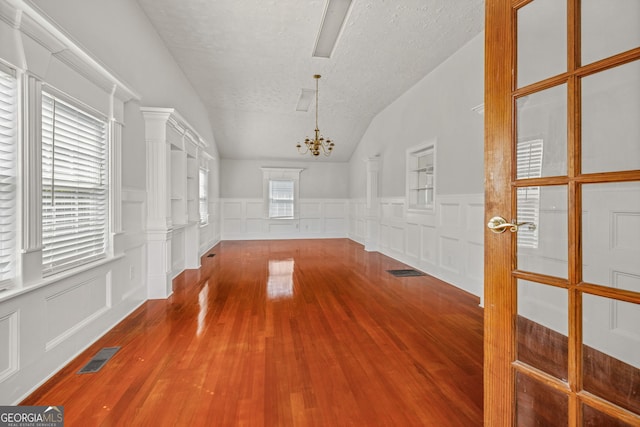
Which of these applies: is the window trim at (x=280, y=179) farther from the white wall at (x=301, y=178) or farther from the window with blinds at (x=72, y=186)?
the window with blinds at (x=72, y=186)

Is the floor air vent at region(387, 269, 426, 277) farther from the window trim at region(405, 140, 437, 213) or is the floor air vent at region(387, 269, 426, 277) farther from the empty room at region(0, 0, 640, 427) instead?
the window trim at region(405, 140, 437, 213)

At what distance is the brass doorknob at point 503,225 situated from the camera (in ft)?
3.52

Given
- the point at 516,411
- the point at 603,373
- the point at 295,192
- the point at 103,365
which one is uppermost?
the point at 295,192

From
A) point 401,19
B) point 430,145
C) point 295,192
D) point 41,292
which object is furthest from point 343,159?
point 41,292

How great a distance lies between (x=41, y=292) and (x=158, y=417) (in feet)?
3.61

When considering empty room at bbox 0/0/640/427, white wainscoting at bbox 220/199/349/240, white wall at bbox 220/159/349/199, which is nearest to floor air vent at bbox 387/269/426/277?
empty room at bbox 0/0/640/427

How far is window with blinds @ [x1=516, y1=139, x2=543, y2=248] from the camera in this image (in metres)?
1.06

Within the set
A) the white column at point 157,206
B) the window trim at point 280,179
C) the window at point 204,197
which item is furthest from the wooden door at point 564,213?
the window trim at point 280,179

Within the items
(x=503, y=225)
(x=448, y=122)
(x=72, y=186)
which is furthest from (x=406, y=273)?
(x=72, y=186)

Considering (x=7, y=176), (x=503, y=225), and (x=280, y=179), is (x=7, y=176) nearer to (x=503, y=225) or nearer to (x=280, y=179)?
(x=503, y=225)

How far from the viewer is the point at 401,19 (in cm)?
346

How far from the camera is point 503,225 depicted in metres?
1.10

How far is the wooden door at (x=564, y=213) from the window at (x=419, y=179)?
400cm

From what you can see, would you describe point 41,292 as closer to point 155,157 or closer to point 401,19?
point 155,157
